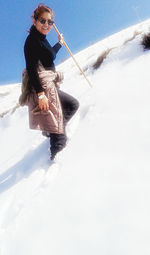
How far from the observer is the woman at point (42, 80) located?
7.77 feet

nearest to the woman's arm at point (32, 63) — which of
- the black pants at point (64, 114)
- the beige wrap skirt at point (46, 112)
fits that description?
the beige wrap skirt at point (46, 112)

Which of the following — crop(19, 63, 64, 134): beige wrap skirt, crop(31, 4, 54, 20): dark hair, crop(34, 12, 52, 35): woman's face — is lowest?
crop(19, 63, 64, 134): beige wrap skirt

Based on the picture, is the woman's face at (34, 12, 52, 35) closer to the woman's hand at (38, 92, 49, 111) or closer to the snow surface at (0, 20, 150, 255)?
the woman's hand at (38, 92, 49, 111)

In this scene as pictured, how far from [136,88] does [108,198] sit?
1801 mm

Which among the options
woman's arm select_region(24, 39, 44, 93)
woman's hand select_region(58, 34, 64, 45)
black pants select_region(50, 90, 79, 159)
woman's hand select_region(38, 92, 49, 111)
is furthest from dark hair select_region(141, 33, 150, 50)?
woman's hand select_region(38, 92, 49, 111)

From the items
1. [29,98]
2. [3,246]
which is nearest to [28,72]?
[29,98]

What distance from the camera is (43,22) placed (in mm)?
2436

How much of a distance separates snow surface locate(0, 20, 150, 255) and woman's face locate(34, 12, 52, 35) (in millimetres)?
1209

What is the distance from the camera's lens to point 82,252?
129 centimetres

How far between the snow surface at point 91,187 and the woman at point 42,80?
1.16 ft

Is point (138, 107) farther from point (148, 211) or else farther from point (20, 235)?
point (20, 235)

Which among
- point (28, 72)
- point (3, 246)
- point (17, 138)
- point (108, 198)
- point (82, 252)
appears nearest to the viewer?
point (82, 252)

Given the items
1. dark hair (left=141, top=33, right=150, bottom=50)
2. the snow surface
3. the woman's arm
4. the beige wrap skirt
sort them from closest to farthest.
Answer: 1. the snow surface
2. the woman's arm
3. the beige wrap skirt
4. dark hair (left=141, top=33, right=150, bottom=50)

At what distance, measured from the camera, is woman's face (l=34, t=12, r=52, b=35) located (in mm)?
2424
